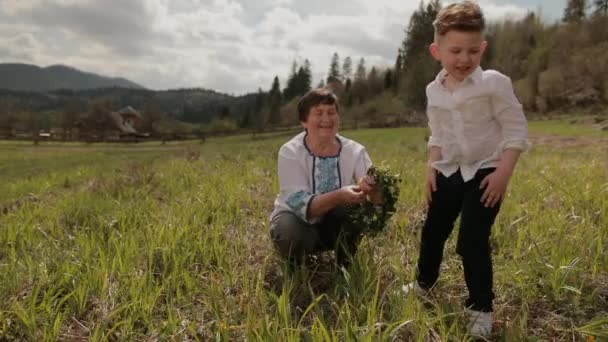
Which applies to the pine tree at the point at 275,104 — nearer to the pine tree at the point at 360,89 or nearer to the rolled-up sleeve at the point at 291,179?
the pine tree at the point at 360,89

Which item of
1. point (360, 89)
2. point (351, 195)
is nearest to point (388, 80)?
point (360, 89)

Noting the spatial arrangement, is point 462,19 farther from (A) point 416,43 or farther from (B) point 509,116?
(A) point 416,43

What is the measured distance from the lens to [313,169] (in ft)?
11.0

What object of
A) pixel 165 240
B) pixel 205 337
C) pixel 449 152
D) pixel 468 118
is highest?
pixel 468 118

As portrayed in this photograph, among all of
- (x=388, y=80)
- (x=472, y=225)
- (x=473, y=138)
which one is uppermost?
(x=388, y=80)

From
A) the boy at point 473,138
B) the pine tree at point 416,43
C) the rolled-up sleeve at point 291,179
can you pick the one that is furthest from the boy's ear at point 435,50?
the pine tree at point 416,43

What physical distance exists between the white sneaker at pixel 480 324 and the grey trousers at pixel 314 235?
924 millimetres

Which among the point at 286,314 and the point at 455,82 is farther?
the point at 455,82

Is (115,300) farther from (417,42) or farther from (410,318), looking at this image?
(417,42)

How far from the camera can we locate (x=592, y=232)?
3.45 m

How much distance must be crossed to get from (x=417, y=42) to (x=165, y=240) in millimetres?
85780

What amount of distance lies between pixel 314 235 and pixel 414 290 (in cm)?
87

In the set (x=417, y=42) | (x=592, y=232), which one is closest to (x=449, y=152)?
(x=592, y=232)

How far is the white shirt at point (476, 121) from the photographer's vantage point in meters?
2.41
